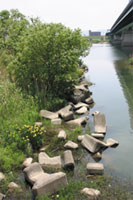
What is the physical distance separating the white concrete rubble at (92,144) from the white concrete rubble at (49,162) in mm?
1085

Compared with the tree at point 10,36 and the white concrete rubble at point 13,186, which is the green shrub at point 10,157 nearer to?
the white concrete rubble at point 13,186

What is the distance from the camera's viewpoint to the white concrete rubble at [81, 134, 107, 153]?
669 centimetres

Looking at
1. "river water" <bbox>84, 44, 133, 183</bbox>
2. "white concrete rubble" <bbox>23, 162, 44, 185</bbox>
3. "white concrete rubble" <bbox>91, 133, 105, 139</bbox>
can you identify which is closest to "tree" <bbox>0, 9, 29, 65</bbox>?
"river water" <bbox>84, 44, 133, 183</bbox>

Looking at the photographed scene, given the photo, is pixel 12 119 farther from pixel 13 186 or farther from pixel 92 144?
pixel 13 186

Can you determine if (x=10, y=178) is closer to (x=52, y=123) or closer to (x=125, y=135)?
(x=52, y=123)

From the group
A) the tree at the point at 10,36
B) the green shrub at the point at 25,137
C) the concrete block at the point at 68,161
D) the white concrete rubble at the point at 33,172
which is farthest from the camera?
the tree at the point at 10,36

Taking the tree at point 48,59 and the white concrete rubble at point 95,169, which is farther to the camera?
the tree at point 48,59

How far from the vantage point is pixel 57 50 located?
33.2 ft

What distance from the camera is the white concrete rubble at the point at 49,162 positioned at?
582 cm

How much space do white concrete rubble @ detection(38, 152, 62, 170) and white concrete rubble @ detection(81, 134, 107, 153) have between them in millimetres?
1085

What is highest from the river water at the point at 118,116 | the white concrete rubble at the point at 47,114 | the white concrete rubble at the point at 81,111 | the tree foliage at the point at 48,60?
the tree foliage at the point at 48,60

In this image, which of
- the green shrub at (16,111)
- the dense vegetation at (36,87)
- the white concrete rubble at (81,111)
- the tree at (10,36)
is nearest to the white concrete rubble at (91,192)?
the dense vegetation at (36,87)

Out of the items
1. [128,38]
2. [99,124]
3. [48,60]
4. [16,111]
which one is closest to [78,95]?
[48,60]

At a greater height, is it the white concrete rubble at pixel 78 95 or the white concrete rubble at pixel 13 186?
the white concrete rubble at pixel 78 95
